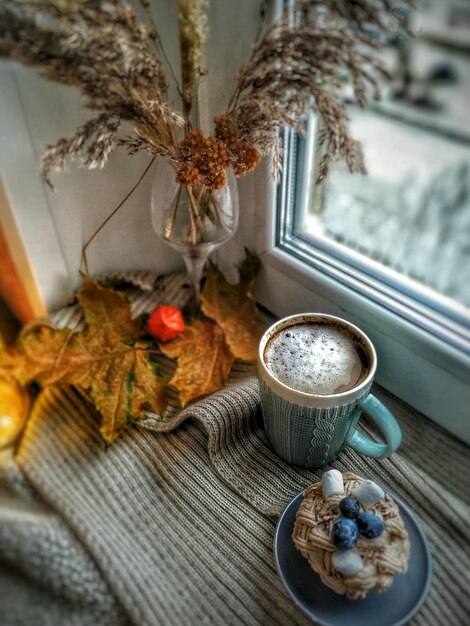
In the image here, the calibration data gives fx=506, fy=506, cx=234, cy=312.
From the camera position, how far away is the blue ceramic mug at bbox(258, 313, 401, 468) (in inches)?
21.5

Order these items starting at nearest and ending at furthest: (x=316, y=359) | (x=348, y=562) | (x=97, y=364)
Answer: (x=348, y=562) → (x=316, y=359) → (x=97, y=364)

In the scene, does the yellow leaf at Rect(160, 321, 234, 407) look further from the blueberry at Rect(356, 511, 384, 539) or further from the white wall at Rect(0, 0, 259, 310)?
the blueberry at Rect(356, 511, 384, 539)

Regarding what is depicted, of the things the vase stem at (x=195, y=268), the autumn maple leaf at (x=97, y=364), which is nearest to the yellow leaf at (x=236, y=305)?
the vase stem at (x=195, y=268)

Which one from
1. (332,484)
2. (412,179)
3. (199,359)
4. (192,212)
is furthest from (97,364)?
(412,179)

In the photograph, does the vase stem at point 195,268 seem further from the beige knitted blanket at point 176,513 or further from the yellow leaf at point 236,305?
the beige knitted blanket at point 176,513

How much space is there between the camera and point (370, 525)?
1.62ft

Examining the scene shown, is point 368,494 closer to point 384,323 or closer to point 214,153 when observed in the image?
point 384,323

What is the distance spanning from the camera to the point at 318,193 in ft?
2.31

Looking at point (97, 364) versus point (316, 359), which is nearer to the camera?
point (316, 359)

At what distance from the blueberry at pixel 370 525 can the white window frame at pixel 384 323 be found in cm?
18

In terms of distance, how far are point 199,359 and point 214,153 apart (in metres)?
0.30

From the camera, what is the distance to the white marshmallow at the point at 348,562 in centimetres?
48

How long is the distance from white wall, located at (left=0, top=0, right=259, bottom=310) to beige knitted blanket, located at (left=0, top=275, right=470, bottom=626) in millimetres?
208

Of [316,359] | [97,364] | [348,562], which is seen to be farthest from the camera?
[97,364]
